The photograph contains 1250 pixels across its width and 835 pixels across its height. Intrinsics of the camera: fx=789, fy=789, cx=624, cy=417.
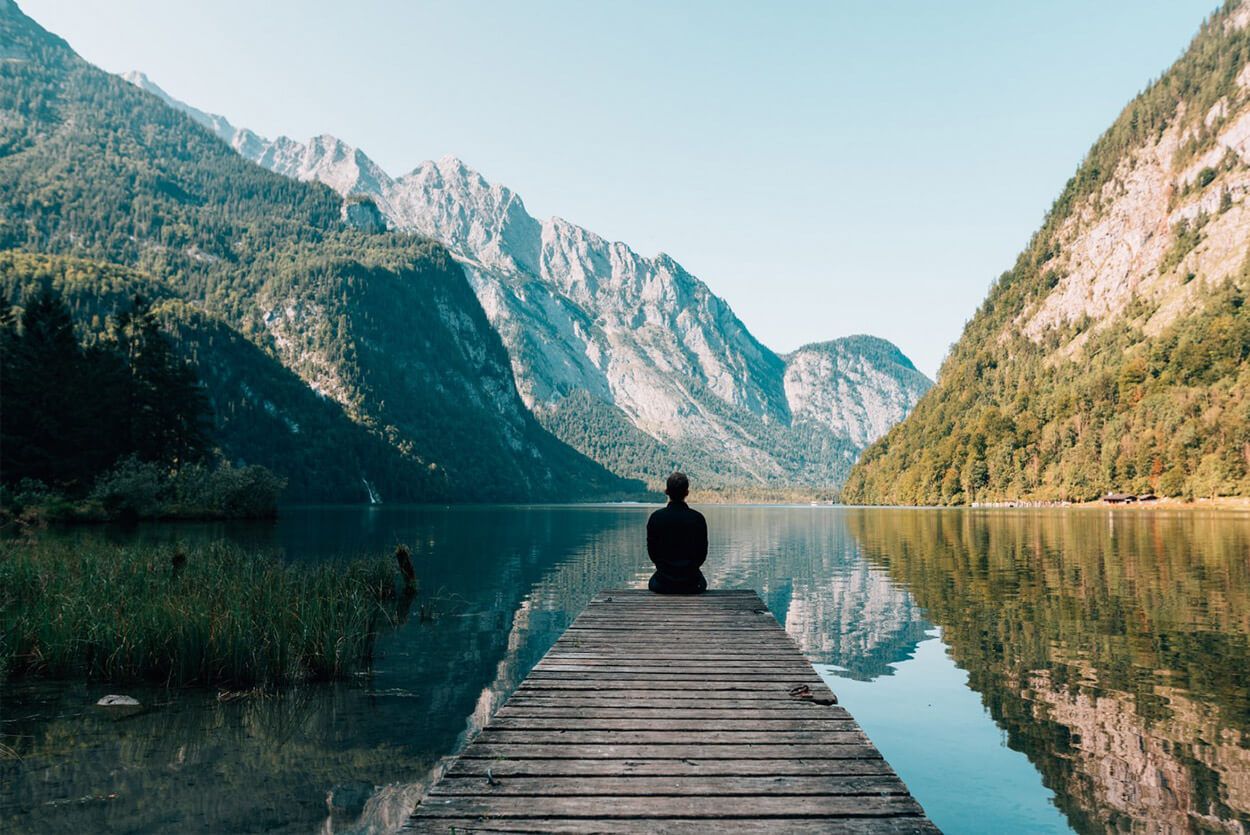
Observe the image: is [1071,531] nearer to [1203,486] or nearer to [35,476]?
[1203,486]

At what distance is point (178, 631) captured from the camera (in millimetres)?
16266

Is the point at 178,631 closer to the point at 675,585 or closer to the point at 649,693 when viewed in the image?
Answer: the point at 675,585

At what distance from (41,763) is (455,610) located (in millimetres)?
16501

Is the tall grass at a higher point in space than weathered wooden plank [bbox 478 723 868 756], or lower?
lower

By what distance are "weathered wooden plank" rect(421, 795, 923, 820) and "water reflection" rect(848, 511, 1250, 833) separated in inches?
214

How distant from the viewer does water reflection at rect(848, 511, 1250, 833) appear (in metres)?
10.7

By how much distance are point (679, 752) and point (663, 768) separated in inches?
21.4

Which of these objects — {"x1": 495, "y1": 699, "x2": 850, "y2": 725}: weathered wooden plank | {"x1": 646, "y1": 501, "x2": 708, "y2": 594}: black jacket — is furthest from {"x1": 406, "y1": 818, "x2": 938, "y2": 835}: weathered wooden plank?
{"x1": 646, "y1": 501, "x2": 708, "y2": 594}: black jacket

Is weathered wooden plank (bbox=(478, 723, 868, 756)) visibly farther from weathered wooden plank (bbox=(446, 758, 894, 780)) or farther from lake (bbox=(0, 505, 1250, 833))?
lake (bbox=(0, 505, 1250, 833))

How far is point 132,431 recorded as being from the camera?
78.2 meters

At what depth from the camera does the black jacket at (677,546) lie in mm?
16781

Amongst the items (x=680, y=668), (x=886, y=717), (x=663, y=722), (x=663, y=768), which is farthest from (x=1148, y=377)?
(x=663, y=768)

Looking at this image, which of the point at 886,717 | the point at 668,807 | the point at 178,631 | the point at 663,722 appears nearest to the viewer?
the point at 668,807

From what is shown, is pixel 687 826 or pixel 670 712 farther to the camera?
pixel 670 712
